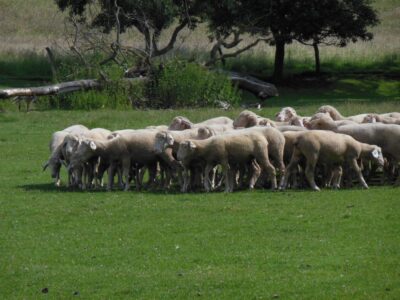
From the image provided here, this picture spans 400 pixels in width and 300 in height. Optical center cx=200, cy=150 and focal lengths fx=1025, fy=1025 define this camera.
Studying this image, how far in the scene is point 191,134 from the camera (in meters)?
21.3

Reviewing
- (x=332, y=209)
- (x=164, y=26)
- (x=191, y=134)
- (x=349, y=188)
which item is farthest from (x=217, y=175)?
(x=164, y=26)

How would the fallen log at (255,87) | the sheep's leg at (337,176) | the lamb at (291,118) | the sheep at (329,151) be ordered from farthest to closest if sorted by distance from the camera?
the fallen log at (255,87)
the lamb at (291,118)
the sheep's leg at (337,176)
the sheep at (329,151)

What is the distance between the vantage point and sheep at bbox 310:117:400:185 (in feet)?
66.9

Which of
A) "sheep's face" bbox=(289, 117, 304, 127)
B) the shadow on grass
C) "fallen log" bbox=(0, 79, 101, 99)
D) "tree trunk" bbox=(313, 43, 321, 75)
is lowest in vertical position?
"tree trunk" bbox=(313, 43, 321, 75)

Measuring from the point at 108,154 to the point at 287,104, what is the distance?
20.5 meters

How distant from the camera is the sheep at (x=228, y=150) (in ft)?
65.1

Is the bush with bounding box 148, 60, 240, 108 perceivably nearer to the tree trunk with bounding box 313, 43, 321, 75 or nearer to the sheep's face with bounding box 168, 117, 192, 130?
the tree trunk with bounding box 313, 43, 321, 75

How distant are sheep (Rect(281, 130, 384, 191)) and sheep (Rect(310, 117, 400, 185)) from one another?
0.64 metres

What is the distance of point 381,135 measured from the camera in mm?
20594

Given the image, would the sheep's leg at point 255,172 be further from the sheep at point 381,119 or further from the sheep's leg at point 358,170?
the sheep at point 381,119

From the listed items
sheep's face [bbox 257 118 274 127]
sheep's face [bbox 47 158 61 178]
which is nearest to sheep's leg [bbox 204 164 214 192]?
sheep's face [bbox 257 118 274 127]

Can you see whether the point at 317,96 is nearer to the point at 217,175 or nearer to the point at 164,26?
the point at 164,26

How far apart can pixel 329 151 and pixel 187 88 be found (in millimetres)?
18505

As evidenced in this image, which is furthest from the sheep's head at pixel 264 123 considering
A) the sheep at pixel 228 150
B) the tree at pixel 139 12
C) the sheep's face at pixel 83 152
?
the tree at pixel 139 12
